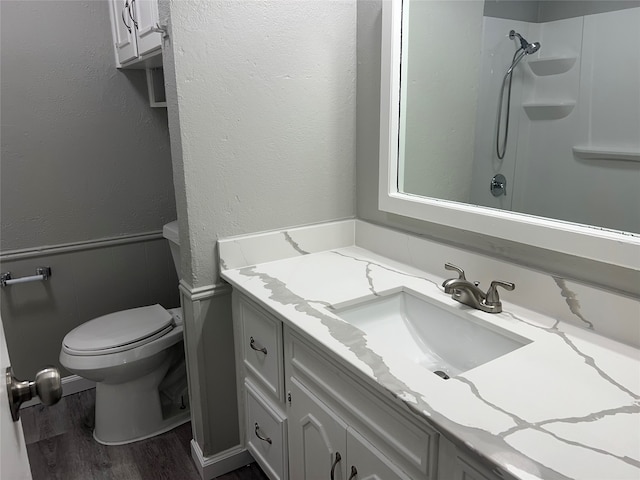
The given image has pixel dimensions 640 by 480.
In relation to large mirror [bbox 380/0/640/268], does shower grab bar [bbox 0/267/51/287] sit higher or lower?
lower

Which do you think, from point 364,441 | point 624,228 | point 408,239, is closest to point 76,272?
point 408,239

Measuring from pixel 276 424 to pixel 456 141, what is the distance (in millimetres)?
1072

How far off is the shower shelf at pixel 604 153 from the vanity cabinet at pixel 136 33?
1355 millimetres

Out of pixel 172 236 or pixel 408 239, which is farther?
pixel 172 236

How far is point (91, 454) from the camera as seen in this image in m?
1.92

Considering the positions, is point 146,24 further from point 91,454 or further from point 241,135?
point 91,454

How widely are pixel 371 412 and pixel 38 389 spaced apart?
610 mm

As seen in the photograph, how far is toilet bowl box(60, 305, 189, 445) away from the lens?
187cm

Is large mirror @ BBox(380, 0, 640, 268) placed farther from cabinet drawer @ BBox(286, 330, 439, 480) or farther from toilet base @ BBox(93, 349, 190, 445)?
toilet base @ BBox(93, 349, 190, 445)

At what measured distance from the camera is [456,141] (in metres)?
1.62

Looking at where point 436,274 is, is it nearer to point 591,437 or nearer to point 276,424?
point 276,424

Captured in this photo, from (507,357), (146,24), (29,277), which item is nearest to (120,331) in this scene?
(29,277)

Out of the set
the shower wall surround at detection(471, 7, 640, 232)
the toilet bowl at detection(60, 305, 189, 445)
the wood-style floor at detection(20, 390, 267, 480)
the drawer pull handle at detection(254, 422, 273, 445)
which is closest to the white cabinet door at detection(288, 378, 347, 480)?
the drawer pull handle at detection(254, 422, 273, 445)

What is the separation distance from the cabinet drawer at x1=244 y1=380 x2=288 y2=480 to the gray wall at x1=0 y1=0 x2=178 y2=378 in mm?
1109
